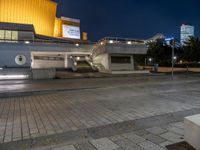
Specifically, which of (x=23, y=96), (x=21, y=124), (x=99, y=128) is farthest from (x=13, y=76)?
(x=99, y=128)

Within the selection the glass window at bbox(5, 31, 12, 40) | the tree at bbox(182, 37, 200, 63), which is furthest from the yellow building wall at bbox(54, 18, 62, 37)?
the tree at bbox(182, 37, 200, 63)

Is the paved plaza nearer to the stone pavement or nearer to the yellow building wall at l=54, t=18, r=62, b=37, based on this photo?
the stone pavement

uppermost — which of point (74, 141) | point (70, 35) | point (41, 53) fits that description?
point (70, 35)

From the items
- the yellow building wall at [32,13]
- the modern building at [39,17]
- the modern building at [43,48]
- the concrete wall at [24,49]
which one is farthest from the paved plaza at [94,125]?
the modern building at [39,17]

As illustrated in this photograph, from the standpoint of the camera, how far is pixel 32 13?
1756 inches

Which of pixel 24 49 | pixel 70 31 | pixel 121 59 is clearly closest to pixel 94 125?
pixel 121 59

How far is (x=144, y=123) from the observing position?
5.14 meters

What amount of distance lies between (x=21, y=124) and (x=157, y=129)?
3.47 m

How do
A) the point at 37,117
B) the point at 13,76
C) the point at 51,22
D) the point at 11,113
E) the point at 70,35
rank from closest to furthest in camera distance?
the point at 37,117, the point at 11,113, the point at 13,76, the point at 51,22, the point at 70,35

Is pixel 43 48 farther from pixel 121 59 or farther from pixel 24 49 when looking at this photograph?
pixel 121 59

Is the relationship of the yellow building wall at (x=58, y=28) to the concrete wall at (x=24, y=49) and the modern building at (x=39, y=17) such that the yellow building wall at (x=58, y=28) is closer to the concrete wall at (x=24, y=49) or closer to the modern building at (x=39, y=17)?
the modern building at (x=39, y=17)

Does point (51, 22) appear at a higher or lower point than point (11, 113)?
higher

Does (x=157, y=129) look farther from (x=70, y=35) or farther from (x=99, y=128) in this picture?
(x=70, y=35)

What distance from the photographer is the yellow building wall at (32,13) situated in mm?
40362
